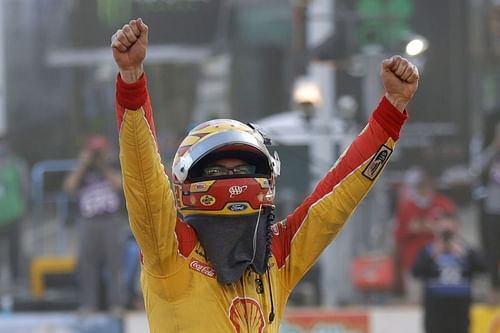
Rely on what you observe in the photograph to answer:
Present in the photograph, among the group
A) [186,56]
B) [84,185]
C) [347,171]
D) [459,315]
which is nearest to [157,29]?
[186,56]

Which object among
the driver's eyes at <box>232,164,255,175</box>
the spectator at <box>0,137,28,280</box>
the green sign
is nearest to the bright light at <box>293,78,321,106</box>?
the green sign

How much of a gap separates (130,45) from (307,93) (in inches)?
267

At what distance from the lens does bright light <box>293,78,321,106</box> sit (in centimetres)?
964

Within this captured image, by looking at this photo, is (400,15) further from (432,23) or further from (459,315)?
(459,315)

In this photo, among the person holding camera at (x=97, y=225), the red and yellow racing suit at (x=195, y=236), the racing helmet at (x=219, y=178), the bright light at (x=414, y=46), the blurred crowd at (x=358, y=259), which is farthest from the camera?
the person holding camera at (x=97, y=225)

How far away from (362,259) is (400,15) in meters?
2.19

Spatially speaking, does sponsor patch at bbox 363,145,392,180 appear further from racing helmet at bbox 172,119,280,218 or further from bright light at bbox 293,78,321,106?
bright light at bbox 293,78,321,106

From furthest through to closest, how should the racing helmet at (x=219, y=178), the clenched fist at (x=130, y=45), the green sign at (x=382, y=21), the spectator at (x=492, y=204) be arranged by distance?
the green sign at (x=382, y=21) < the spectator at (x=492, y=204) < the racing helmet at (x=219, y=178) < the clenched fist at (x=130, y=45)

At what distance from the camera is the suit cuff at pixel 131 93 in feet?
9.87

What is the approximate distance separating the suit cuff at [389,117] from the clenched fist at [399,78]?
30 mm

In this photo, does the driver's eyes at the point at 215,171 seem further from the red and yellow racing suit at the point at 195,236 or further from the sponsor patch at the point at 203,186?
the red and yellow racing suit at the point at 195,236

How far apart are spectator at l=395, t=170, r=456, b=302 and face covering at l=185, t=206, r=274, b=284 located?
249 inches

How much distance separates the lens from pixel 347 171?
344 cm

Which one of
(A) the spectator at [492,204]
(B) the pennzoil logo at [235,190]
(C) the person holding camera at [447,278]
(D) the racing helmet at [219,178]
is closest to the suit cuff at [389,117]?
(D) the racing helmet at [219,178]
